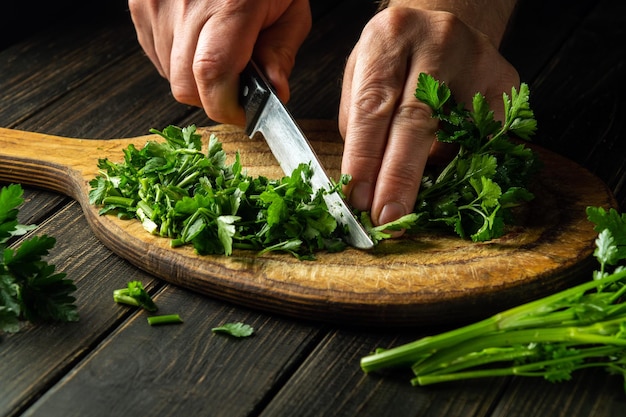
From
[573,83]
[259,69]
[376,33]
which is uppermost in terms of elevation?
[376,33]

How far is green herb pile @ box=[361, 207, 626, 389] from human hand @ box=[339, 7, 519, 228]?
429 mm

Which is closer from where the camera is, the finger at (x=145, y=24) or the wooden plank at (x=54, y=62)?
the finger at (x=145, y=24)

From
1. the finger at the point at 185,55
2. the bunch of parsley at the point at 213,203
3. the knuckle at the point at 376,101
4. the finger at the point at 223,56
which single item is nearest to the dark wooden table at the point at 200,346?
the bunch of parsley at the point at 213,203

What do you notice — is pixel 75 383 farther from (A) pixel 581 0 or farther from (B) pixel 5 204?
(A) pixel 581 0

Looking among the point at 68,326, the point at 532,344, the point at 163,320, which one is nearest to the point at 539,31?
the point at 532,344

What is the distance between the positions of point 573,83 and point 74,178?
1559 mm

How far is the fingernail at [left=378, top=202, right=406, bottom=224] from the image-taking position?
187 centimetres

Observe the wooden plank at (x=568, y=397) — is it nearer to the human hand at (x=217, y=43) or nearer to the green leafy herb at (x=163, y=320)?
the green leafy herb at (x=163, y=320)

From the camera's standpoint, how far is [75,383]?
154 centimetres

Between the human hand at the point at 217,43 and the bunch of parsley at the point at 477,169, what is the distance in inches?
22.0

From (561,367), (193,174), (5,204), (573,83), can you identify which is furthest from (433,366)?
(573,83)

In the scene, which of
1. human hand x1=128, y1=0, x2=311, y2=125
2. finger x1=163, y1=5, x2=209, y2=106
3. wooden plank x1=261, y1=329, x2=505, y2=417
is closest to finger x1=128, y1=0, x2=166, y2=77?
human hand x1=128, y1=0, x2=311, y2=125

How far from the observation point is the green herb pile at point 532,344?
1474mm

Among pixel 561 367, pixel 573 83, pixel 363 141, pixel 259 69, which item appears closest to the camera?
pixel 561 367
